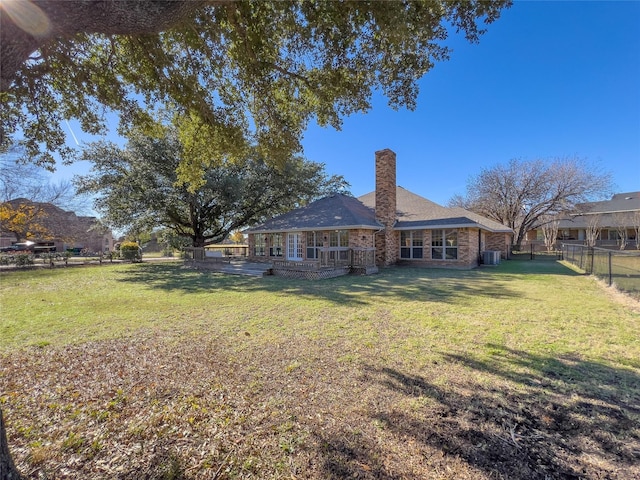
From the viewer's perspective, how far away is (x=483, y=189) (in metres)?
31.5

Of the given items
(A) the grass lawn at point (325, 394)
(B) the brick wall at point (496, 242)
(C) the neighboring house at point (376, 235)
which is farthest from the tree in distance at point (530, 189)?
(A) the grass lawn at point (325, 394)

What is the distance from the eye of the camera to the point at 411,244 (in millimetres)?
17297

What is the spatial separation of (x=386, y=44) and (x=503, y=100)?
40.0 ft

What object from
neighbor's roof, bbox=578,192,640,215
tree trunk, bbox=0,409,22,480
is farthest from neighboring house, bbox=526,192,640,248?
tree trunk, bbox=0,409,22,480

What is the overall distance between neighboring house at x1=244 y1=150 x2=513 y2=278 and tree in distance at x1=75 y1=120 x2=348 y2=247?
321cm

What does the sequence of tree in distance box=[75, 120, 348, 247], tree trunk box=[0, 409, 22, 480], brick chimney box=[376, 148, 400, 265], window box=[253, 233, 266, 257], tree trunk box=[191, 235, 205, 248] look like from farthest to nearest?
tree trunk box=[191, 235, 205, 248] < window box=[253, 233, 266, 257] < tree in distance box=[75, 120, 348, 247] < brick chimney box=[376, 148, 400, 265] < tree trunk box=[0, 409, 22, 480]

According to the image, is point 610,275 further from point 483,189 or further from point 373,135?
point 483,189

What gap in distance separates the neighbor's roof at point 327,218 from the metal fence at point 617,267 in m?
9.19

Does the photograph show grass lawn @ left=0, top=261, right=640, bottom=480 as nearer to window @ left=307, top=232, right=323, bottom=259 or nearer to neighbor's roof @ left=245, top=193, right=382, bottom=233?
neighbor's roof @ left=245, top=193, right=382, bottom=233

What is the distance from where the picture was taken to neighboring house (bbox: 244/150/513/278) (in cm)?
1495

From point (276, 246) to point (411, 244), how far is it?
8.64 m

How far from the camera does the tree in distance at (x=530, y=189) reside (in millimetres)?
27578

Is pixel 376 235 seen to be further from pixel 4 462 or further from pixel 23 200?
pixel 23 200

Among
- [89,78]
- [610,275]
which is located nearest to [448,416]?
[89,78]
